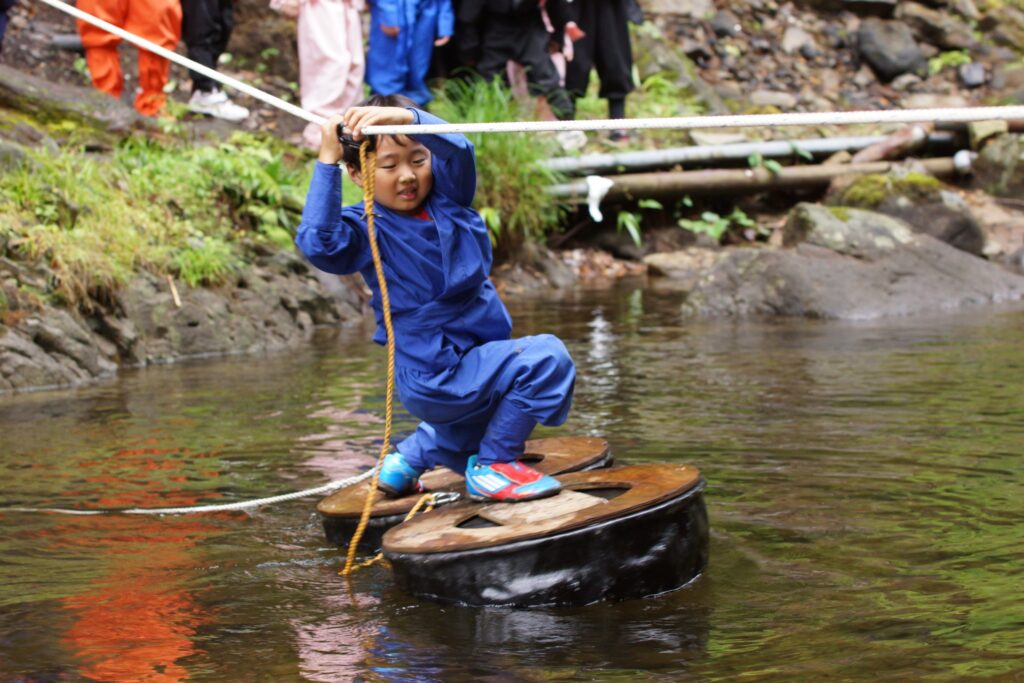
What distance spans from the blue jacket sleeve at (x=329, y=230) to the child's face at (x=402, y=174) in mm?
128

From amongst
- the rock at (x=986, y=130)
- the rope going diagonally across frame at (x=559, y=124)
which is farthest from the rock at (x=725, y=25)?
the rope going diagonally across frame at (x=559, y=124)

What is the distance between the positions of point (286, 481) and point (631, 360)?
3167mm

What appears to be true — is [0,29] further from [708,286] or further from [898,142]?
[898,142]

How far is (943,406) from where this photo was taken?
18.4 ft

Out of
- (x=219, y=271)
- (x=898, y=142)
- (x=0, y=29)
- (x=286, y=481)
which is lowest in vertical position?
(x=286, y=481)

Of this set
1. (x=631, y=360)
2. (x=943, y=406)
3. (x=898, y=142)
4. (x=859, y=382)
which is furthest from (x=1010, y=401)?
(x=898, y=142)

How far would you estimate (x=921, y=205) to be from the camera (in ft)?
40.2

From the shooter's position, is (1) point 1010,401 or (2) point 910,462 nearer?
(2) point 910,462

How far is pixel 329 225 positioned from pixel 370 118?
38cm

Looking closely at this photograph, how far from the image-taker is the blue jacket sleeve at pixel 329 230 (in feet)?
12.0

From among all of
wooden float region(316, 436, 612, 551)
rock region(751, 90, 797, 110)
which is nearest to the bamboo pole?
rock region(751, 90, 797, 110)

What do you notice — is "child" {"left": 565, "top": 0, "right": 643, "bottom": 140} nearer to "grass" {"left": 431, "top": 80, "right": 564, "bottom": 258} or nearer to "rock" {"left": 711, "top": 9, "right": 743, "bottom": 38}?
"grass" {"left": 431, "top": 80, "right": 564, "bottom": 258}

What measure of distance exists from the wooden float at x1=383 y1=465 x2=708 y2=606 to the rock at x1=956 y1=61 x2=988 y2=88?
61.5ft

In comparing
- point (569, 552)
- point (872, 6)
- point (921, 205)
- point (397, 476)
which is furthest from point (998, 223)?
point (569, 552)
